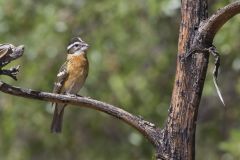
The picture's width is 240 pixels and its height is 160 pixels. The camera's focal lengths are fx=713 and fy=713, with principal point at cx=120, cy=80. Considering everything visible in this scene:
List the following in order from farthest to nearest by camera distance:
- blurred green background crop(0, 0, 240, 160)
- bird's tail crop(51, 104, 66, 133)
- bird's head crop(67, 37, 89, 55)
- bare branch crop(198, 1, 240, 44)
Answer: blurred green background crop(0, 0, 240, 160)
bird's head crop(67, 37, 89, 55)
bird's tail crop(51, 104, 66, 133)
bare branch crop(198, 1, 240, 44)

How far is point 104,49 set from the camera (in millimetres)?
7852

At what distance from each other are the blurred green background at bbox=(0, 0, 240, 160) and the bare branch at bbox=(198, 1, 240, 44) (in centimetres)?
472

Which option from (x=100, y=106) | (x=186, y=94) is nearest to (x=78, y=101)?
(x=100, y=106)

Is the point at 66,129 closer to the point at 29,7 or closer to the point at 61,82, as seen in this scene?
the point at 29,7

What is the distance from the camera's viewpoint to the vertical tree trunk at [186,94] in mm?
2209

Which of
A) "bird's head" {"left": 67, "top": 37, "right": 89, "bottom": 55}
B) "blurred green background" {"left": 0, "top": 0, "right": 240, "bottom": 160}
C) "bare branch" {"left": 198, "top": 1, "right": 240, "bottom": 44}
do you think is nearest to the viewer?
"bare branch" {"left": 198, "top": 1, "right": 240, "bottom": 44}

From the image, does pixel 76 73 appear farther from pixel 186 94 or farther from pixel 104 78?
pixel 186 94

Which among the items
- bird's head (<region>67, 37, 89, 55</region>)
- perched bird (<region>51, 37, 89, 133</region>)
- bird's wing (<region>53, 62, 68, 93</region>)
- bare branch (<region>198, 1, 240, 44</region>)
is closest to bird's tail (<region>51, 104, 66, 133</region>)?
perched bird (<region>51, 37, 89, 133</region>)

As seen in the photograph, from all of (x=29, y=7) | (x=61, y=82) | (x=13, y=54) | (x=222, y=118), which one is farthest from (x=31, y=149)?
(x=13, y=54)

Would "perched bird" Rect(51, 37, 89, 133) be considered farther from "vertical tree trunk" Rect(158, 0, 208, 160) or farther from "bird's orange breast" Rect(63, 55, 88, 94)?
"vertical tree trunk" Rect(158, 0, 208, 160)

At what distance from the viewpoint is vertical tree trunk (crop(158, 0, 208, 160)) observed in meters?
2.21

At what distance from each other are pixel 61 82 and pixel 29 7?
245cm

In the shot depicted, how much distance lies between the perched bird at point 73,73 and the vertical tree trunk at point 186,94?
3.88 meters

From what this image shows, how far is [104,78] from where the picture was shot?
8.48 m
